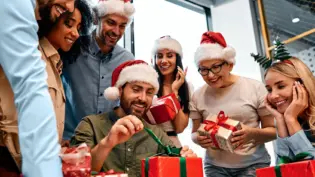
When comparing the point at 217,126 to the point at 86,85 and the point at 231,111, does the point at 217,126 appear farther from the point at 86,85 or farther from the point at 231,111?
the point at 86,85

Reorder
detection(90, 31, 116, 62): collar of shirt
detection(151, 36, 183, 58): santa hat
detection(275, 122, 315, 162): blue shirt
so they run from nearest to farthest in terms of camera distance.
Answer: detection(275, 122, 315, 162): blue shirt
detection(90, 31, 116, 62): collar of shirt
detection(151, 36, 183, 58): santa hat

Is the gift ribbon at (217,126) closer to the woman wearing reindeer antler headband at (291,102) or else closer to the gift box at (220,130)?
the gift box at (220,130)

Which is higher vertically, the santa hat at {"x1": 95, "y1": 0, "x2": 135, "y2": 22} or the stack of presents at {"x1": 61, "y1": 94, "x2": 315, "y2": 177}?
the santa hat at {"x1": 95, "y1": 0, "x2": 135, "y2": 22}

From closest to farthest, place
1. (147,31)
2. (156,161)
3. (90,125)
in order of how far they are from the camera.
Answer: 1. (156,161)
2. (90,125)
3. (147,31)

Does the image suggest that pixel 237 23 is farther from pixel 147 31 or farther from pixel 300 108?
pixel 300 108

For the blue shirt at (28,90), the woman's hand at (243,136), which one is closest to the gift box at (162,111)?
the woman's hand at (243,136)

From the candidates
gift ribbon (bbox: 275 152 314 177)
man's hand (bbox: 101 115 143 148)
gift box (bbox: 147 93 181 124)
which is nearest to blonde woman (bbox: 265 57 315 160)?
gift ribbon (bbox: 275 152 314 177)

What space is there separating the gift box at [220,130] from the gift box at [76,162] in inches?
34.2

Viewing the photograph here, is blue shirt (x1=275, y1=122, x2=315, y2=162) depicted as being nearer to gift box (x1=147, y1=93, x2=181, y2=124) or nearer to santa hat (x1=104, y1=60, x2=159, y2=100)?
gift box (x1=147, y1=93, x2=181, y2=124)

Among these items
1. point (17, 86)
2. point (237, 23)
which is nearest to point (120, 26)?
point (17, 86)

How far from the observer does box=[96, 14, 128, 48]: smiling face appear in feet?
6.22

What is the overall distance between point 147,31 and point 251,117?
186 cm

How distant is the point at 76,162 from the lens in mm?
894

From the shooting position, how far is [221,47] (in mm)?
2146
